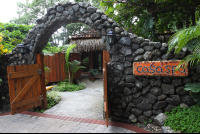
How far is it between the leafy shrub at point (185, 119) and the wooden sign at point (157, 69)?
80cm

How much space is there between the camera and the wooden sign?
126 inches

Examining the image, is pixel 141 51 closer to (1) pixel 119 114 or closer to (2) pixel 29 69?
(1) pixel 119 114

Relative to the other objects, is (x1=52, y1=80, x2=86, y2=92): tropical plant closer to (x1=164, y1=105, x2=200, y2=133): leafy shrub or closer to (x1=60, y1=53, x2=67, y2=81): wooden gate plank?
(x1=60, y1=53, x2=67, y2=81): wooden gate plank

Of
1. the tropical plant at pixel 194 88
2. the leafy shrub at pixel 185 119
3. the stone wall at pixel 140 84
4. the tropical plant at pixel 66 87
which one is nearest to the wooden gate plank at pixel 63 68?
the tropical plant at pixel 66 87

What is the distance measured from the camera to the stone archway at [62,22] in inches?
154

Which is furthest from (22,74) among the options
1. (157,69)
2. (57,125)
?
(157,69)

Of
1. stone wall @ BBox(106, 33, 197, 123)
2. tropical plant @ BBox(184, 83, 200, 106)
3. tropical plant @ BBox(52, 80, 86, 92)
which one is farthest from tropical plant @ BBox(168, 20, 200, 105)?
tropical plant @ BBox(52, 80, 86, 92)

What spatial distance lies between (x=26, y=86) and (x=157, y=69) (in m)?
3.68

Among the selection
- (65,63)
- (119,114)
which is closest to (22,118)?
(119,114)

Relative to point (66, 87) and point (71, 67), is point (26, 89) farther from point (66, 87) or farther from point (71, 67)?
point (71, 67)

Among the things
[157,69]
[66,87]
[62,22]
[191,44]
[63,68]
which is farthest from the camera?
[63,68]

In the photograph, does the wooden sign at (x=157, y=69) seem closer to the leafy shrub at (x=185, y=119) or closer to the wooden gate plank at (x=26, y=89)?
the leafy shrub at (x=185, y=119)

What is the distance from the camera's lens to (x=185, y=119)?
116 inches

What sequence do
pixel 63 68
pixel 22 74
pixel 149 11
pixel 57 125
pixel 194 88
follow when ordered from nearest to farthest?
pixel 194 88 < pixel 57 125 < pixel 22 74 < pixel 149 11 < pixel 63 68
